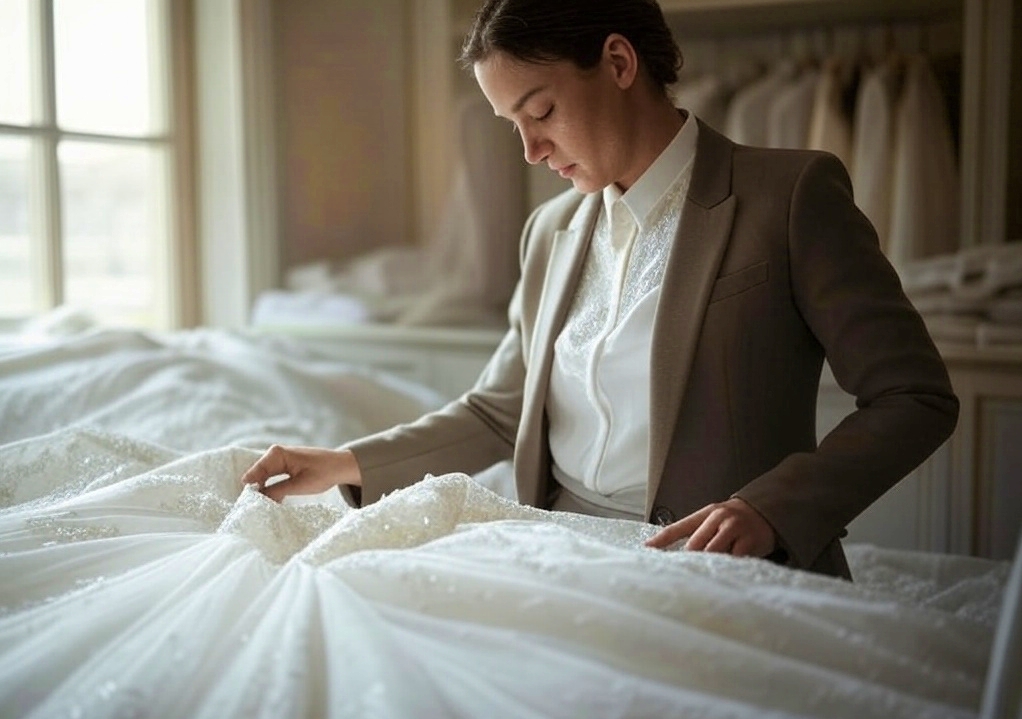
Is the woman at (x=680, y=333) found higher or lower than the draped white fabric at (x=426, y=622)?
higher

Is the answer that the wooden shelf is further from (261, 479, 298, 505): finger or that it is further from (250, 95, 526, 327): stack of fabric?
(261, 479, 298, 505): finger

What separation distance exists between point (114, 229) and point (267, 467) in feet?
5.74

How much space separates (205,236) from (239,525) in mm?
2116

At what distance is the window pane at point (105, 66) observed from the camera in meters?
2.71

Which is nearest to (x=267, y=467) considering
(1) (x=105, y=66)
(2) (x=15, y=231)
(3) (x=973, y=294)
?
(2) (x=15, y=231)

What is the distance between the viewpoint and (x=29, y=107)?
262cm

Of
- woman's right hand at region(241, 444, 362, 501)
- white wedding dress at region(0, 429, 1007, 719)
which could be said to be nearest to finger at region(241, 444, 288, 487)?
woman's right hand at region(241, 444, 362, 501)

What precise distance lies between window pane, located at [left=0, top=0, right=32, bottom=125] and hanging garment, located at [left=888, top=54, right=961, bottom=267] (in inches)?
79.8

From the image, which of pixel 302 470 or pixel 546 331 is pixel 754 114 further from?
pixel 302 470

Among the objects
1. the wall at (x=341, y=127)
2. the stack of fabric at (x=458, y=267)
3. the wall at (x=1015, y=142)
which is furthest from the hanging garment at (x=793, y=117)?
the wall at (x=341, y=127)

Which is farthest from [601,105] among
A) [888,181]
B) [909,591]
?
[888,181]

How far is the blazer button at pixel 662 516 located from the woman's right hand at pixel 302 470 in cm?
39

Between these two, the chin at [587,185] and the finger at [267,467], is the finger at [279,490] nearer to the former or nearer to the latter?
the finger at [267,467]

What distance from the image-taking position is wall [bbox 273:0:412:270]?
3.31 m
